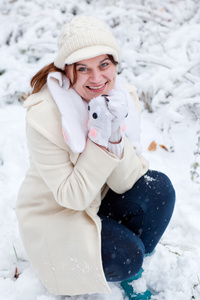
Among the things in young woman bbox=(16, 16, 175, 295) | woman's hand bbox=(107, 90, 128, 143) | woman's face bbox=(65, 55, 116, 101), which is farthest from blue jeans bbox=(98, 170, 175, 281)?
woman's face bbox=(65, 55, 116, 101)

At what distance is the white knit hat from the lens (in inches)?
56.4

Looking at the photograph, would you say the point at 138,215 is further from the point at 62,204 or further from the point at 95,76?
the point at 95,76

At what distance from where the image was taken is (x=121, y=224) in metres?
1.68

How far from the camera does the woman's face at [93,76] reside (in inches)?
59.4

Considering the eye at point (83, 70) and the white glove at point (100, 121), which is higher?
the eye at point (83, 70)

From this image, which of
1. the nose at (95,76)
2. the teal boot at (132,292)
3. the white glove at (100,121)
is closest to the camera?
the white glove at (100,121)

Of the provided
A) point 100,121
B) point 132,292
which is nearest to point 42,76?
point 100,121

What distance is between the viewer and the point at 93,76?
1.51m

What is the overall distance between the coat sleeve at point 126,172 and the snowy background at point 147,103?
450mm

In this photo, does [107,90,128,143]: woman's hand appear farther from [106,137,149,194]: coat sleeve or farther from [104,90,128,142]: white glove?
[106,137,149,194]: coat sleeve

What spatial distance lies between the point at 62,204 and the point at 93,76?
0.56 metres

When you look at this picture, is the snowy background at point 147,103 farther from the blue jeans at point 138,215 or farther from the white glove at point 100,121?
the white glove at point 100,121

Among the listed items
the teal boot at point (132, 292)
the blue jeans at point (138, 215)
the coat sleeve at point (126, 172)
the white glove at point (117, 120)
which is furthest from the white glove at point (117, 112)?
the teal boot at point (132, 292)

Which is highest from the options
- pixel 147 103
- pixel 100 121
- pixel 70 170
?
pixel 100 121
